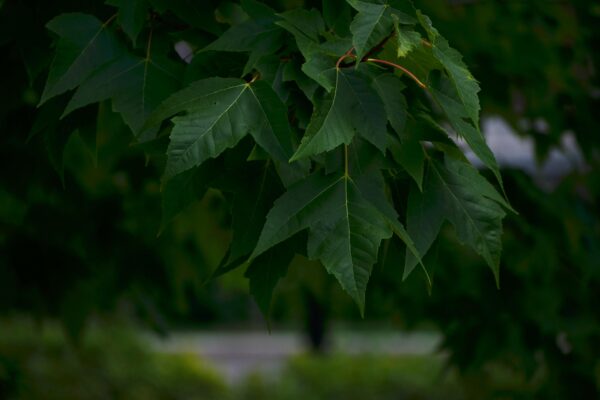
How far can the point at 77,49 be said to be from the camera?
1.82 m

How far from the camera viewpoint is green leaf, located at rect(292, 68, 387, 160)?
149cm

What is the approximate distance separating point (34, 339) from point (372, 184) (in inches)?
293

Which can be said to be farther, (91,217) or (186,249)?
(186,249)

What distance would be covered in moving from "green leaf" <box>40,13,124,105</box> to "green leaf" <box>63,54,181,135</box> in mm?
25

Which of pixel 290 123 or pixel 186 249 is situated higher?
pixel 290 123

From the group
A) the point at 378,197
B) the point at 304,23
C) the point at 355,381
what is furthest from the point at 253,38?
the point at 355,381

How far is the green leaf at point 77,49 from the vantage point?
1.79 meters

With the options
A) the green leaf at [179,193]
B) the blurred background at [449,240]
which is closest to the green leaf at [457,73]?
the green leaf at [179,193]

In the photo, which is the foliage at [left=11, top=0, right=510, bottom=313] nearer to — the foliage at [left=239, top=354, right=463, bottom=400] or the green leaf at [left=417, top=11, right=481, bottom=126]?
the green leaf at [left=417, top=11, right=481, bottom=126]

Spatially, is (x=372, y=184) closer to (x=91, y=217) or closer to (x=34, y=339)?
(x=91, y=217)

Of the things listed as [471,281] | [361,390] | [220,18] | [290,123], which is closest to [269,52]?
[290,123]

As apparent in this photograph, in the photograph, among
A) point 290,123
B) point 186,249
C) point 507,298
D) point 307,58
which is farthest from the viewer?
point 186,249

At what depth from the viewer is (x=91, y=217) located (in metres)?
3.80

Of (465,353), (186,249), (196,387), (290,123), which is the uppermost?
Answer: (290,123)
